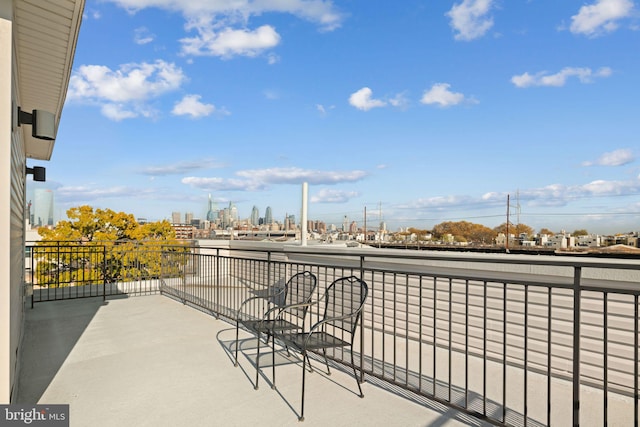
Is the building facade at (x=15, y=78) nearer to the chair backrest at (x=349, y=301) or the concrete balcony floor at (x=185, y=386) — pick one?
the concrete balcony floor at (x=185, y=386)

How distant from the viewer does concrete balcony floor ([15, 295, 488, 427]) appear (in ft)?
8.21

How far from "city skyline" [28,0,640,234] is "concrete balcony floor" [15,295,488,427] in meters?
2.27

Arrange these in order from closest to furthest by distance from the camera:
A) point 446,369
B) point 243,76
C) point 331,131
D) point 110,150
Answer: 1. point 446,369
2. point 243,76
3. point 110,150
4. point 331,131

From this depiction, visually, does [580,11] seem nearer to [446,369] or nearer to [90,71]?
[446,369]

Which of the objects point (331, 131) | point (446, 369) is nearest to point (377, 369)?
point (446, 369)

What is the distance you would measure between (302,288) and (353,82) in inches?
927

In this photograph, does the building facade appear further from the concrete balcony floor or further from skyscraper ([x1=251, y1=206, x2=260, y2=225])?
skyscraper ([x1=251, y1=206, x2=260, y2=225])

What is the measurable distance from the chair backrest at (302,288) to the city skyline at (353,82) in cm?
280

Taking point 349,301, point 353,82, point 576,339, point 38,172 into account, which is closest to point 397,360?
point 349,301

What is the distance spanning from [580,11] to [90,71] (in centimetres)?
1731

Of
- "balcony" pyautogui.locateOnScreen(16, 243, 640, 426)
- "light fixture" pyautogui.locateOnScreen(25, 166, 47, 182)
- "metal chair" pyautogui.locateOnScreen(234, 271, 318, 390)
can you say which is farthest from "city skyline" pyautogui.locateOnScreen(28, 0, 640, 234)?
"metal chair" pyautogui.locateOnScreen(234, 271, 318, 390)

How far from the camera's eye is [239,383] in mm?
3104

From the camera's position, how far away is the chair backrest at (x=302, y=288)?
3443 millimetres

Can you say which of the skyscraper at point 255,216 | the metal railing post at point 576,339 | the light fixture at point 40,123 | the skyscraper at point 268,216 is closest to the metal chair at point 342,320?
the metal railing post at point 576,339
